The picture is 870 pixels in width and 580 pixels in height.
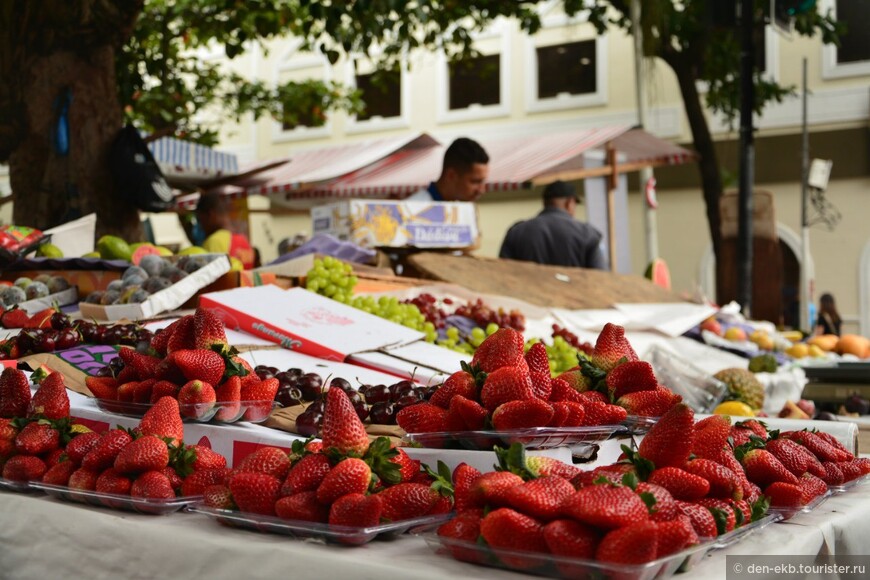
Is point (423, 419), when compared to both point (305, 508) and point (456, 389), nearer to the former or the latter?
point (456, 389)

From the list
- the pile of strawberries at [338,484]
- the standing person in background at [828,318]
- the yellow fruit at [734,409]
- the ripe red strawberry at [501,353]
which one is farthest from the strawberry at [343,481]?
the standing person in background at [828,318]

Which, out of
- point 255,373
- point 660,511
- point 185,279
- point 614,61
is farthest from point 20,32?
point 614,61

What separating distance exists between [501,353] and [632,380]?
28cm

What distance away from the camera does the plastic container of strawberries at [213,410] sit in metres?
1.93

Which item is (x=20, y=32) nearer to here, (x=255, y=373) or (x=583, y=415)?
(x=255, y=373)

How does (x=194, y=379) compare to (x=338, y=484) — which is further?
(x=194, y=379)

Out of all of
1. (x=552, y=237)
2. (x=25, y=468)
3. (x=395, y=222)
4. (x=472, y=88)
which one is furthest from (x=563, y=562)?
(x=472, y=88)

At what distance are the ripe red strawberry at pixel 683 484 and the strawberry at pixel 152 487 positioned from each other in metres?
0.82

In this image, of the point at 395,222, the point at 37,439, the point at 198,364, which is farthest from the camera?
the point at 395,222

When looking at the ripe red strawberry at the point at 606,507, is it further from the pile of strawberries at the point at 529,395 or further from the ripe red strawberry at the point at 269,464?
the ripe red strawberry at the point at 269,464

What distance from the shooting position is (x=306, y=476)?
1.44 m

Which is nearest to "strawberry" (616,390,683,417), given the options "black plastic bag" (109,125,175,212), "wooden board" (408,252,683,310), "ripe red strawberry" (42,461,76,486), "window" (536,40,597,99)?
"ripe red strawberry" (42,461,76,486)

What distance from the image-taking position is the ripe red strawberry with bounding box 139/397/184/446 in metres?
1.71

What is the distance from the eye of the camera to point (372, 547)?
1.41 metres
